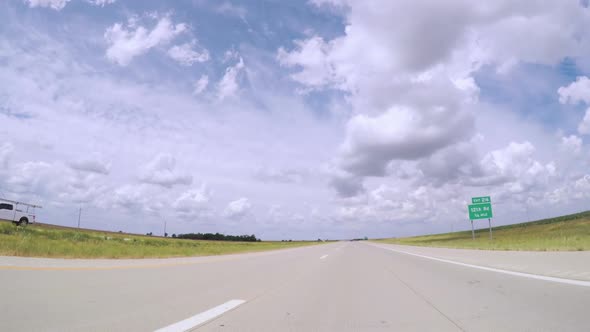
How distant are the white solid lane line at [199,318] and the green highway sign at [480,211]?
36288 millimetres

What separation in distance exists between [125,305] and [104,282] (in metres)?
2.90

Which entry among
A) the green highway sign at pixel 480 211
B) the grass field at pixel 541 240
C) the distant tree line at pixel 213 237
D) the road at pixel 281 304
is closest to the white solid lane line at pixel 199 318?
the road at pixel 281 304

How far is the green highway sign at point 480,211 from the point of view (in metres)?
36.1

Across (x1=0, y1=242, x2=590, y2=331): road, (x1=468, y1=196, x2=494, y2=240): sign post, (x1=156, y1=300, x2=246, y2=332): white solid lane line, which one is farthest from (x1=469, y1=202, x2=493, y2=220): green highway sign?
(x1=156, y1=300, x2=246, y2=332): white solid lane line

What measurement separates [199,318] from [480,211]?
37.8m

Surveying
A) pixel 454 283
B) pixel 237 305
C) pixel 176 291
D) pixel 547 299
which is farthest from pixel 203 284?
pixel 547 299

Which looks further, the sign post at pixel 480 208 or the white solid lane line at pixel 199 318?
the sign post at pixel 480 208

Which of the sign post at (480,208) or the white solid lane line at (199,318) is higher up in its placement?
the sign post at (480,208)

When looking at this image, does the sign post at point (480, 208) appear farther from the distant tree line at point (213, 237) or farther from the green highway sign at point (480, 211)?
the distant tree line at point (213, 237)

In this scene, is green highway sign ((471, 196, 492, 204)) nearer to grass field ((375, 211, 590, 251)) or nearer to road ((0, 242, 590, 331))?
grass field ((375, 211, 590, 251))

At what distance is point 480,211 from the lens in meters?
36.5

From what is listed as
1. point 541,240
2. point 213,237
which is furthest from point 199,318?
point 213,237

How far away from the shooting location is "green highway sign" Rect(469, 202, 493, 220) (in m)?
36.1

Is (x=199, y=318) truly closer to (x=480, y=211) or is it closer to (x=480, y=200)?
(x=480, y=211)
